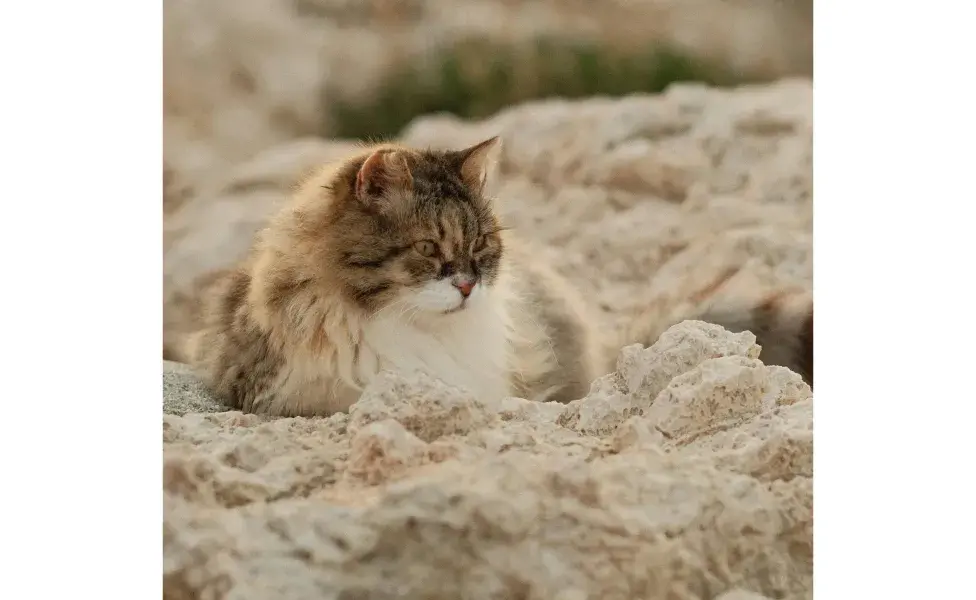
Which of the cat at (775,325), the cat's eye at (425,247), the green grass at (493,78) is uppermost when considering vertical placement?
the green grass at (493,78)

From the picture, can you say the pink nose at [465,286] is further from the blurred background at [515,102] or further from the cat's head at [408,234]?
the blurred background at [515,102]

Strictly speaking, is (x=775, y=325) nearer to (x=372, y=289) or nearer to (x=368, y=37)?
(x=372, y=289)

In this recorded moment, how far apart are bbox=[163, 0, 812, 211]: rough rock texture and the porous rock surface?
0.88 meters

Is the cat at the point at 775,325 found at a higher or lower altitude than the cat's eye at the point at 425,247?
lower

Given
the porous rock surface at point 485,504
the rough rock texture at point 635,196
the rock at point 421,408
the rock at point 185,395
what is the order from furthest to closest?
the rough rock texture at point 635,196 < the rock at point 185,395 < the rock at point 421,408 < the porous rock surface at point 485,504

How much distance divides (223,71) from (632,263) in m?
1.37

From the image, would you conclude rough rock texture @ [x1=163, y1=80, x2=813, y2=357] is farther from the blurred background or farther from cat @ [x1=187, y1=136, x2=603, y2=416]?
cat @ [x1=187, y1=136, x2=603, y2=416]

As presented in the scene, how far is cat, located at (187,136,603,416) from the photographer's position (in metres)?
2.52

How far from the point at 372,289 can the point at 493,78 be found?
694 millimetres

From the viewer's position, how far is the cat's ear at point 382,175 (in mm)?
2512

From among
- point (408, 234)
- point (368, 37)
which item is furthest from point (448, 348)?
point (368, 37)

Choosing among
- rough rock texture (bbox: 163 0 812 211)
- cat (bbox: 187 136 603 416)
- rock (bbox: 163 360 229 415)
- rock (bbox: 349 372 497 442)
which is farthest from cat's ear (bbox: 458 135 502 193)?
rock (bbox: 163 360 229 415)

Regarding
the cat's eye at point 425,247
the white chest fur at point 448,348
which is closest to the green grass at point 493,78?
the cat's eye at point 425,247
